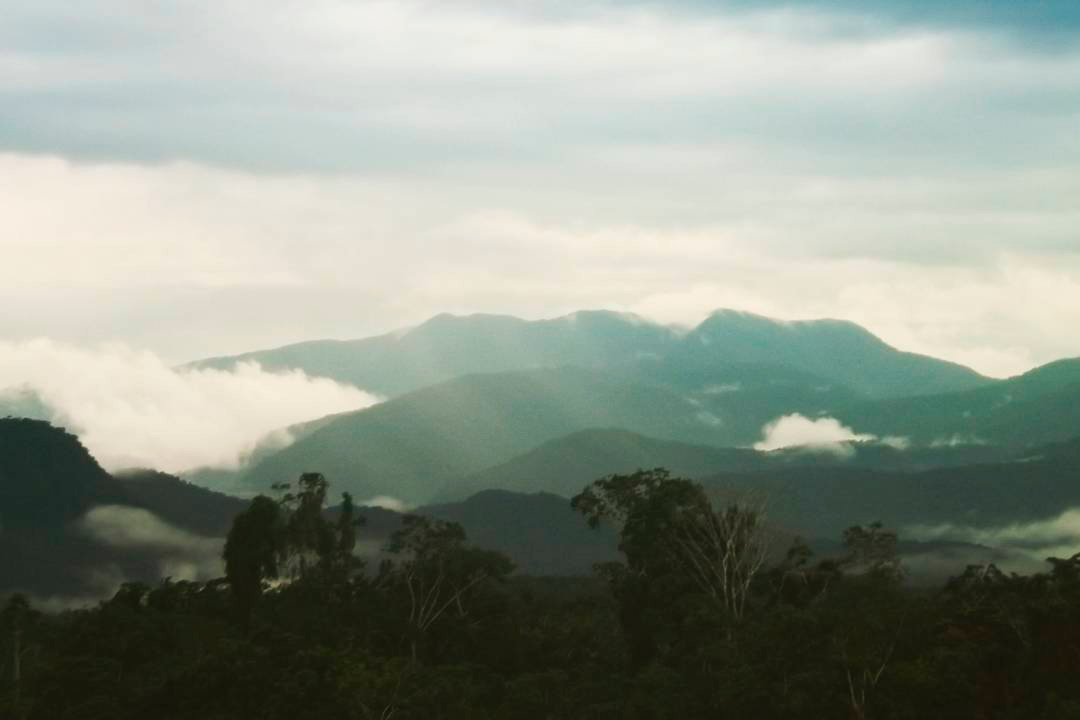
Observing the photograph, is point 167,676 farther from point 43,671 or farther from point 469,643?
point 469,643

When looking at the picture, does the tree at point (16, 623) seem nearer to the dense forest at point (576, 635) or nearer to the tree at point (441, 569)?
the dense forest at point (576, 635)

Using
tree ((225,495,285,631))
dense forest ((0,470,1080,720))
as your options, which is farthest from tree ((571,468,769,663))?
tree ((225,495,285,631))

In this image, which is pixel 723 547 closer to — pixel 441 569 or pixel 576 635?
pixel 576 635

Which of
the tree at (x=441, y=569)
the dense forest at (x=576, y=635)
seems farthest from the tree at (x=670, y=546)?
the tree at (x=441, y=569)

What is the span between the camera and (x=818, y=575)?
76.9 metres

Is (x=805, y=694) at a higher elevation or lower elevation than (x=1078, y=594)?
lower

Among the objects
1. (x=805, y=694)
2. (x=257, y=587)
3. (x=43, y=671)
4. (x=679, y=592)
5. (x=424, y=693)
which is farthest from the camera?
(x=257, y=587)

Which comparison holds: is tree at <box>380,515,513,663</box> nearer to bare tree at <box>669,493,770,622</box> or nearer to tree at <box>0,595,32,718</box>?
bare tree at <box>669,493,770,622</box>

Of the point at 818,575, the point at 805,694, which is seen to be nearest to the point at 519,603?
the point at 818,575

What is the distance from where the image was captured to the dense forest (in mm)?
51719

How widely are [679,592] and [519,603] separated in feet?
41.8

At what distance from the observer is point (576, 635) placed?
251 ft

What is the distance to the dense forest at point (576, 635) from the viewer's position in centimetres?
5172

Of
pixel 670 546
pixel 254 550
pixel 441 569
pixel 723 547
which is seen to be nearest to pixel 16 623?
pixel 254 550
